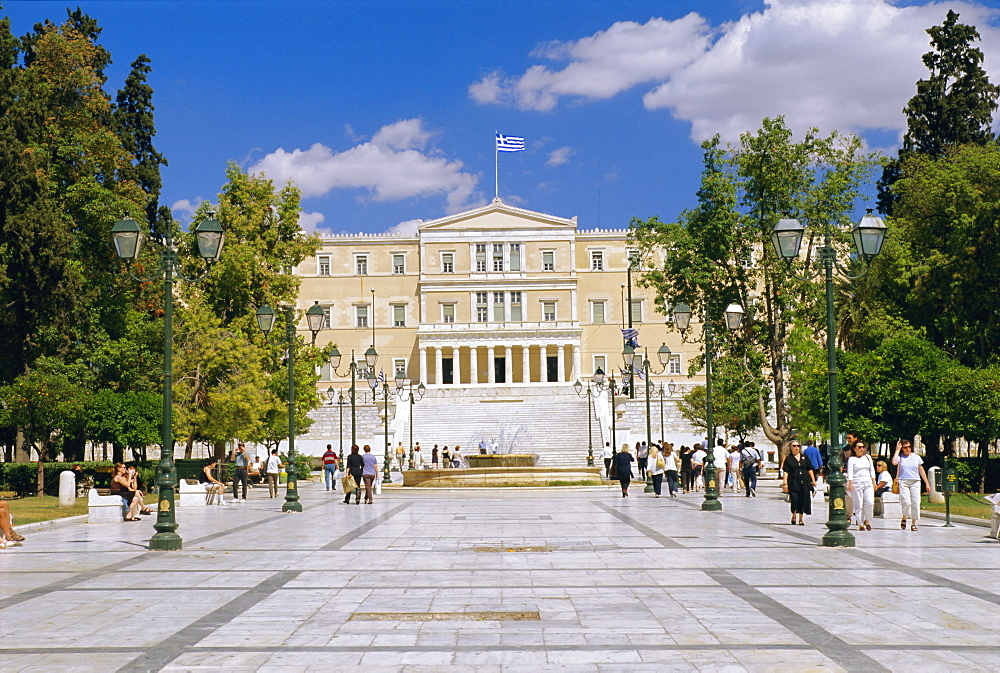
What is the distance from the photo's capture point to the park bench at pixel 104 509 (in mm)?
20734

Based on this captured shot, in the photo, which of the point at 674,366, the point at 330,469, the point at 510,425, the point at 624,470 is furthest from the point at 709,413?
the point at 674,366

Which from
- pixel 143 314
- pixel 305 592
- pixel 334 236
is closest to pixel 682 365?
pixel 334 236

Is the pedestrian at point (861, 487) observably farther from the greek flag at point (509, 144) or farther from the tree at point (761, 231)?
the greek flag at point (509, 144)

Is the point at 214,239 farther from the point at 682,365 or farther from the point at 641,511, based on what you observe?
the point at 682,365

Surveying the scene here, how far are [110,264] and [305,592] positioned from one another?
27.6 meters

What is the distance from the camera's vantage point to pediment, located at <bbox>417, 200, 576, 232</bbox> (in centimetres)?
8181

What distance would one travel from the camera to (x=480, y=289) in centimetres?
8194

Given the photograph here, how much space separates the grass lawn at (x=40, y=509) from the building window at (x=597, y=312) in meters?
57.3

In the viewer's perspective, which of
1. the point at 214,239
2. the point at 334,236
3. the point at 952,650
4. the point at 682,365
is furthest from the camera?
the point at 334,236

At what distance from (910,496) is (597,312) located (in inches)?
2563

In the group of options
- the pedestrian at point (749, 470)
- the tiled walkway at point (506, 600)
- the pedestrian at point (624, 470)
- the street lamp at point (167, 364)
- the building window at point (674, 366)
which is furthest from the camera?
the building window at point (674, 366)

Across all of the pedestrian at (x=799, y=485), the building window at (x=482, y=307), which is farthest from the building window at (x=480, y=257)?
the pedestrian at (x=799, y=485)

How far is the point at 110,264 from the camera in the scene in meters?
35.2

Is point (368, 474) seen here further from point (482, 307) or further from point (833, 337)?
point (482, 307)
